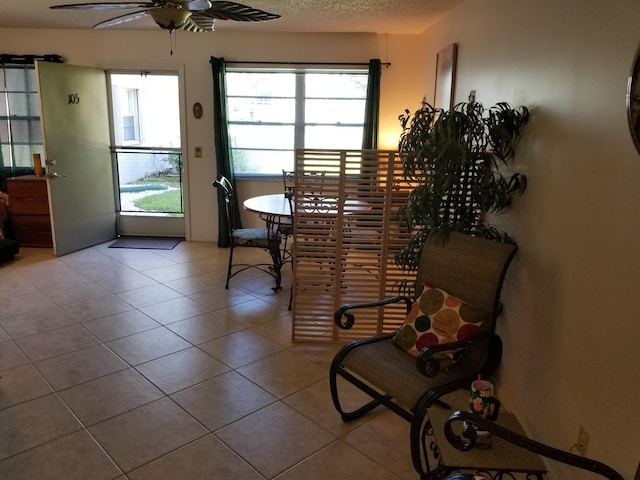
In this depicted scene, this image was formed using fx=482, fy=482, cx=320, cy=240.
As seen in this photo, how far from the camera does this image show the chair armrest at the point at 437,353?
198 cm

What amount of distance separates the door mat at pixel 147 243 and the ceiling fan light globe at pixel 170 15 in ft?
10.6

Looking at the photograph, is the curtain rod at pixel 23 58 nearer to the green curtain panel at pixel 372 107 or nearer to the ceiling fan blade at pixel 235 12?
the ceiling fan blade at pixel 235 12

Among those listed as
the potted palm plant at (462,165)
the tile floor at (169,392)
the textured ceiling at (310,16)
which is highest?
the textured ceiling at (310,16)

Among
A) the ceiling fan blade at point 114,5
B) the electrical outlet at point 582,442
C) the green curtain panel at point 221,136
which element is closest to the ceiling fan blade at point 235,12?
the ceiling fan blade at point 114,5

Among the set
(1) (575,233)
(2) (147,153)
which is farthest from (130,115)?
(1) (575,233)

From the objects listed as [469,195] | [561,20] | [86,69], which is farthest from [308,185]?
[86,69]

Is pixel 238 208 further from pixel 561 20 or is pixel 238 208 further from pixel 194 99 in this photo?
pixel 561 20

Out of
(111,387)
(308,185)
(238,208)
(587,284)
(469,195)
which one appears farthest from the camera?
(238,208)

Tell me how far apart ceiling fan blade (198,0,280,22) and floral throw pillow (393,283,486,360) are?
1905 mm

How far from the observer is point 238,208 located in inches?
224

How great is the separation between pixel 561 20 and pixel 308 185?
1561 mm

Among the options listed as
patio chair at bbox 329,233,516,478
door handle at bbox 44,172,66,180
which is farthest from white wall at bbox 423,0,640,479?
door handle at bbox 44,172,66,180

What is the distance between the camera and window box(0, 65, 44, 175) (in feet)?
17.7

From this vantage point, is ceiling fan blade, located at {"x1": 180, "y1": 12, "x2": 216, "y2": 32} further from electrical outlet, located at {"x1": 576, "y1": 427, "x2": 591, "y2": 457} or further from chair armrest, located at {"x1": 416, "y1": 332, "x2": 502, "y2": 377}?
electrical outlet, located at {"x1": 576, "y1": 427, "x2": 591, "y2": 457}
